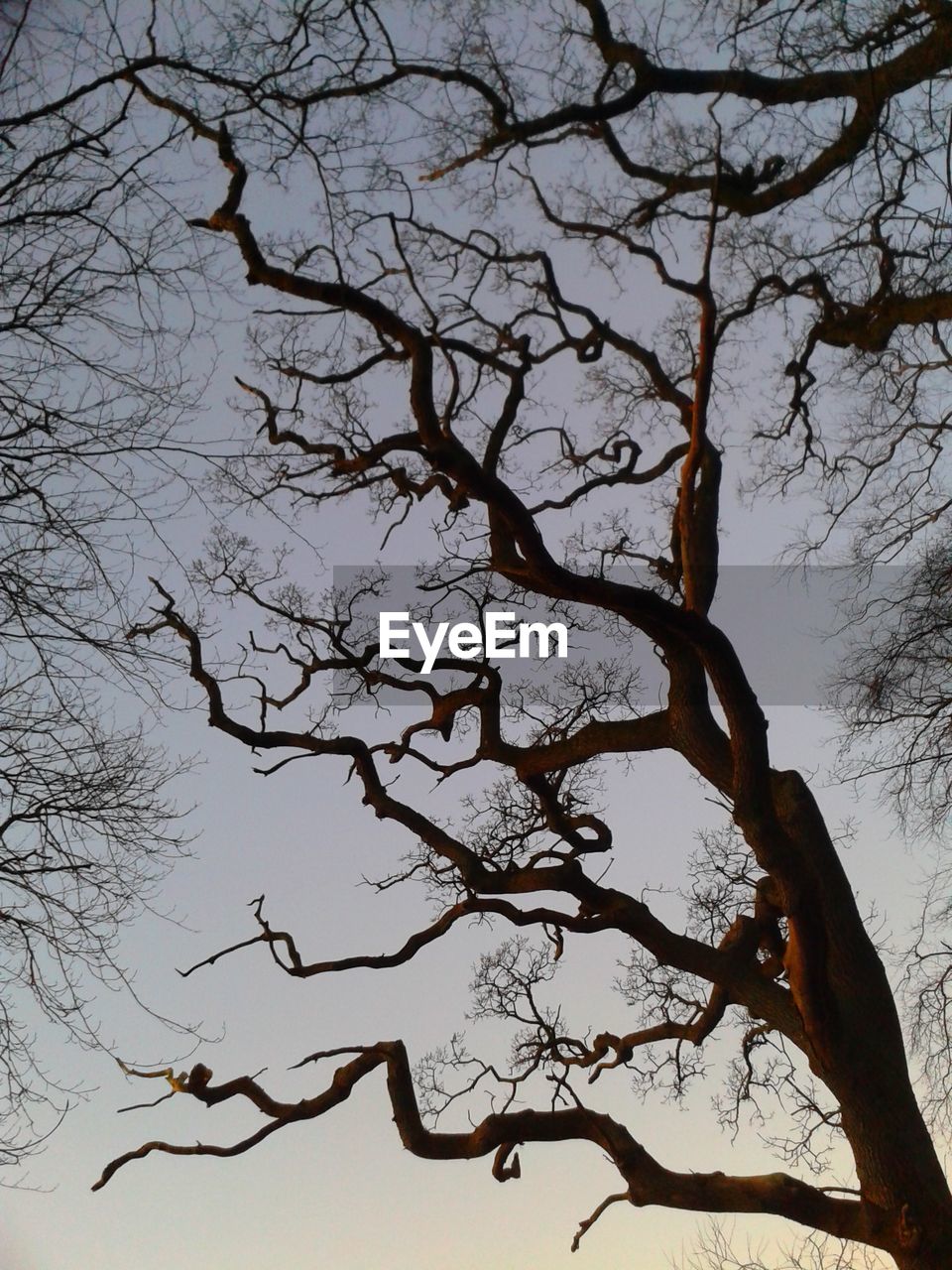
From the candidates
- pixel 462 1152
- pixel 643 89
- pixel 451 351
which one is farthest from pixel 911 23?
pixel 462 1152

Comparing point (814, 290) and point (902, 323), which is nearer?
point (902, 323)

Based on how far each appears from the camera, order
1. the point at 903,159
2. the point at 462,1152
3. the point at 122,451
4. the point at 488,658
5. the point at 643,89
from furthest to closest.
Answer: the point at 488,658, the point at 643,89, the point at 462,1152, the point at 903,159, the point at 122,451

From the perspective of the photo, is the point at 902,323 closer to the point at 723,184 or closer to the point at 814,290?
the point at 814,290

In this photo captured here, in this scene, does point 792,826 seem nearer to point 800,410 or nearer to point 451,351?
point 800,410

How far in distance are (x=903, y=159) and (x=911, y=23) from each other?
27.9 inches

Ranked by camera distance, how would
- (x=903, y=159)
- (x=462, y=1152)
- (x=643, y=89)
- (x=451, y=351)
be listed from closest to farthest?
(x=903, y=159) → (x=462, y=1152) → (x=643, y=89) → (x=451, y=351)

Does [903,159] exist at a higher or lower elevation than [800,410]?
lower

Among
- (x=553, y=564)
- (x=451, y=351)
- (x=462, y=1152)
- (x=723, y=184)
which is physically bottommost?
(x=462, y=1152)

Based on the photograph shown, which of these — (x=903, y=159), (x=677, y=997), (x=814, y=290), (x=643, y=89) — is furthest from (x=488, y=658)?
(x=903, y=159)

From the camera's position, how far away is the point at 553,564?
6289mm

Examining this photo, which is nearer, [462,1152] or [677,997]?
[462,1152]

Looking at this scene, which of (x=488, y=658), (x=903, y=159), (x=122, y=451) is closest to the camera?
(x=122, y=451)

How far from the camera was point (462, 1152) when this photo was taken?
6.28 meters

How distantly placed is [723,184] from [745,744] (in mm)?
3546
